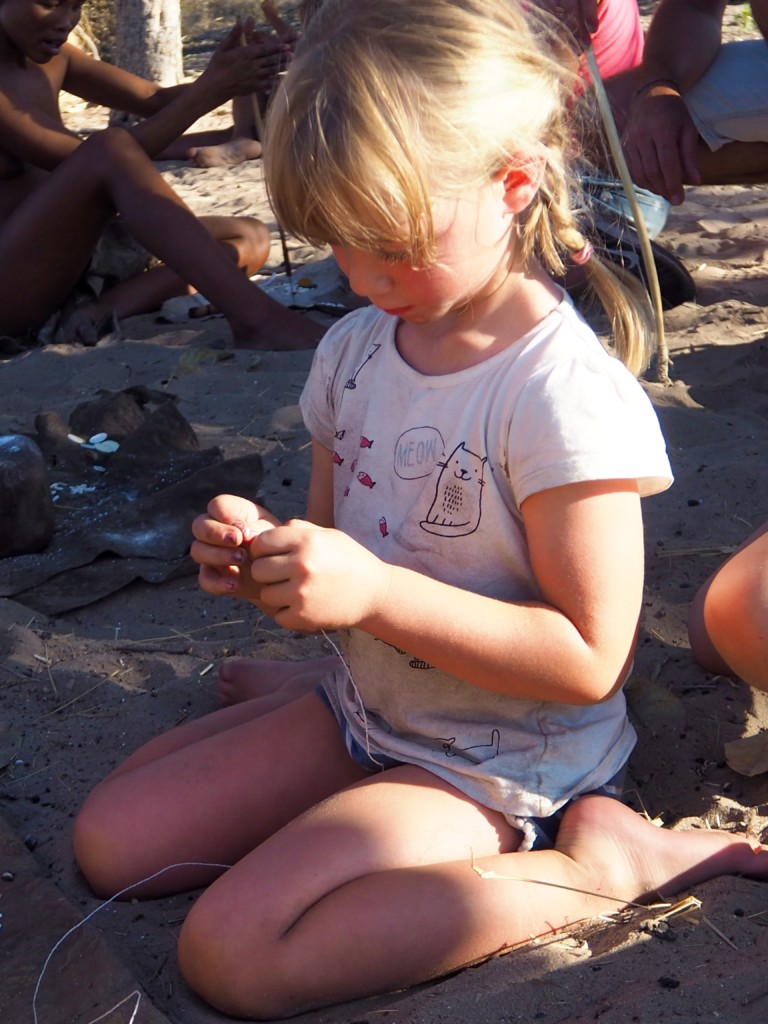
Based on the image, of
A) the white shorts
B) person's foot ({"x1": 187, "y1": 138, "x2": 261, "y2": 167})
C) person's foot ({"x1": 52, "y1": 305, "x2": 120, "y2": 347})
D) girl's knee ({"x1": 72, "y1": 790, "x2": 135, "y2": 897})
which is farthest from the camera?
person's foot ({"x1": 187, "y1": 138, "x2": 261, "y2": 167})

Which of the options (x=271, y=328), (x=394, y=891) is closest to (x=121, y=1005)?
(x=394, y=891)

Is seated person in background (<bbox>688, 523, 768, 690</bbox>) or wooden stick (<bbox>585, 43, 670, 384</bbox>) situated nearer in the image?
seated person in background (<bbox>688, 523, 768, 690</bbox>)

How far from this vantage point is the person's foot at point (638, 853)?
163 centimetres

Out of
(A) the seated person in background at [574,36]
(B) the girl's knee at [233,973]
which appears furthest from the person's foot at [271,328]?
(B) the girl's knee at [233,973]

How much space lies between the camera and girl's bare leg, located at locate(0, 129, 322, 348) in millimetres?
3973

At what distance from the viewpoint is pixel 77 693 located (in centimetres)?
227

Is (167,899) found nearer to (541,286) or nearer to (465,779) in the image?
(465,779)

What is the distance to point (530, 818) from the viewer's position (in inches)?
66.1

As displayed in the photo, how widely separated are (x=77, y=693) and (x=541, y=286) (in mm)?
1191

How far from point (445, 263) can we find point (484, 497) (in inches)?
12.4

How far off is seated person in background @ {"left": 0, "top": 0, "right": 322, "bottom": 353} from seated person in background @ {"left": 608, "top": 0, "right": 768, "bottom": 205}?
120 cm

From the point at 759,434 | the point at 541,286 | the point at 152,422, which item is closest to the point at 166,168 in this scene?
the point at 152,422

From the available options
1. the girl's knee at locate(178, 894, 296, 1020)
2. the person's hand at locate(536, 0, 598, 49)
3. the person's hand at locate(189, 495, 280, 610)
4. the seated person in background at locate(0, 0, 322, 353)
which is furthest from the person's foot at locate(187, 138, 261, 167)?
the girl's knee at locate(178, 894, 296, 1020)

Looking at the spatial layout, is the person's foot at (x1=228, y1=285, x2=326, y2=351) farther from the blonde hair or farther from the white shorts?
the blonde hair
